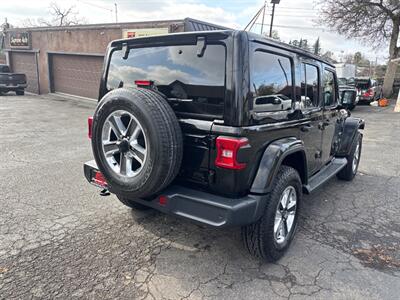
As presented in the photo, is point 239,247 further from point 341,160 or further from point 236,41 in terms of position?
point 341,160

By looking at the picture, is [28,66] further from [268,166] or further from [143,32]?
[268,166]

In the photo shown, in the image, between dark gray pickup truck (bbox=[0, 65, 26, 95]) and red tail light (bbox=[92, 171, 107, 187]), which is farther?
dark gray pickup truck (bbox=[0, 65, 26, 95])

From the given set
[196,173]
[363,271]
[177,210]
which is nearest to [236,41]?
[196,173]

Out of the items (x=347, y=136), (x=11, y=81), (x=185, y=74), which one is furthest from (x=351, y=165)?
(x=11, y=81)

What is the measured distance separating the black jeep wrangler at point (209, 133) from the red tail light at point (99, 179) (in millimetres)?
12

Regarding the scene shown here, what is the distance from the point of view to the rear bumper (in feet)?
7.98

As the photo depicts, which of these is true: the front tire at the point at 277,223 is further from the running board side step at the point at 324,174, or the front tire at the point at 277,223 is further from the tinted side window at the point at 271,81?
the tinted side window at the point at 271,81

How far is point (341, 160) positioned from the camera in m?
5.07

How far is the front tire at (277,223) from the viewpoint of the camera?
9.03 ft

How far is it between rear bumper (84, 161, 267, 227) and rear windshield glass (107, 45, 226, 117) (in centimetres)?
70

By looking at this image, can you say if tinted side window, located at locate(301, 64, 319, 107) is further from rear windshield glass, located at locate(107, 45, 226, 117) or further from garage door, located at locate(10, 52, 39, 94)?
garage door, located at locate(10, 52, 39, 94)

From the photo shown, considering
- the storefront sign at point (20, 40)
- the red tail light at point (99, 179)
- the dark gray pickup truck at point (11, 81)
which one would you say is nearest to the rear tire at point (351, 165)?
the red tail light at point (99, 179)

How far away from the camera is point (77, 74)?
18.4 m

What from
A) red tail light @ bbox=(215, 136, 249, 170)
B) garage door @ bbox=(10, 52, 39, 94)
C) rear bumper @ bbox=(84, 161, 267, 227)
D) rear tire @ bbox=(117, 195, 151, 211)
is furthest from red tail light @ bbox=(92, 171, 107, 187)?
garage door @ bbox=(10, 52, 39, 94)
